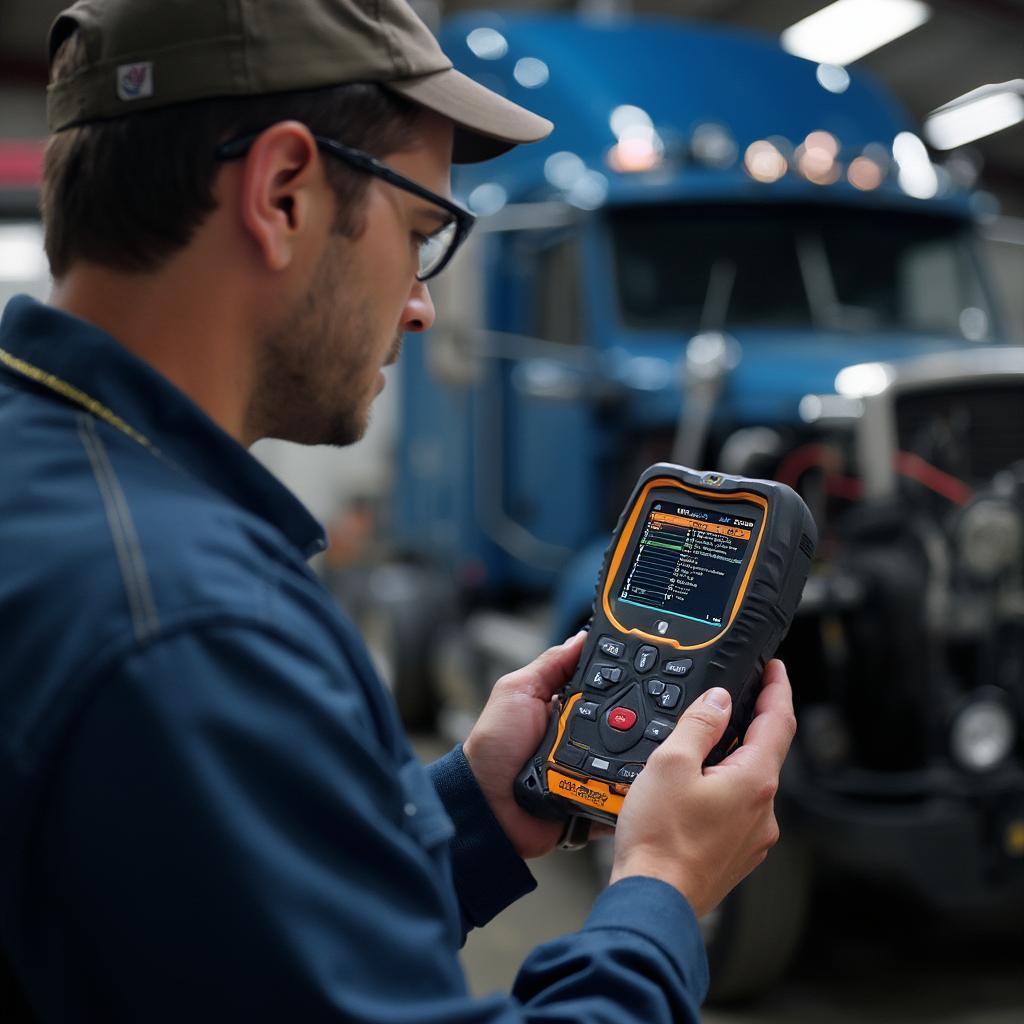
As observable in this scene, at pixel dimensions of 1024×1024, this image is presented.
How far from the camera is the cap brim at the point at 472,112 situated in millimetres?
963

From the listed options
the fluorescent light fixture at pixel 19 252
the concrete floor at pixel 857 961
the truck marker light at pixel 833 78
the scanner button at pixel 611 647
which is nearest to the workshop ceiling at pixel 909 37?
the fluorescent light fixture at pixel 19 252

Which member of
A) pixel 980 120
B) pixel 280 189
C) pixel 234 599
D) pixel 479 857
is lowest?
pixel 479 857

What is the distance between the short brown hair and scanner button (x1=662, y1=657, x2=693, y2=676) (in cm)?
50

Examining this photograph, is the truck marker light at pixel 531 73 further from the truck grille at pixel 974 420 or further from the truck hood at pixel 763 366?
the truck grille at pixel 974 420

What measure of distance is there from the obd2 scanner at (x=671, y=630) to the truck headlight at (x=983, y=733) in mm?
1877

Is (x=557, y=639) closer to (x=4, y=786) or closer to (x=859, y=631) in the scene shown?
(x=859, y=631)

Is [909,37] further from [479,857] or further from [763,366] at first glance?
[479,857]

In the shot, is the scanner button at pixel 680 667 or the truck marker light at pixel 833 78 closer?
the scanner button at pixel 680 667

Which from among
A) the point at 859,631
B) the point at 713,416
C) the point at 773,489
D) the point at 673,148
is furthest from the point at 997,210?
the point at 773,489

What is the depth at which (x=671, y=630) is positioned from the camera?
123cm

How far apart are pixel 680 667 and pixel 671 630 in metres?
0.05

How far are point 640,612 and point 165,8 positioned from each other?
0.69 meters

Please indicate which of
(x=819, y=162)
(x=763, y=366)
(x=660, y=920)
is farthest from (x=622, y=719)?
(x=819, y=162)

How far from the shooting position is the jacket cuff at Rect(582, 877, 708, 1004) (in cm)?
89
